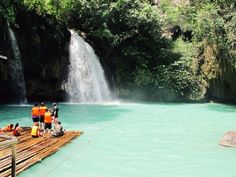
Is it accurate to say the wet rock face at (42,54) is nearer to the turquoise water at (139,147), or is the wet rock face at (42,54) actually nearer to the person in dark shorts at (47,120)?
the turquoise water at (139,147)

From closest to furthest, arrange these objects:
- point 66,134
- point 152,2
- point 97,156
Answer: point 97,156 < point 66,134 < point 152,2

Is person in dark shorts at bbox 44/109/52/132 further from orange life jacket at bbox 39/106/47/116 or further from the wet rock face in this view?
the wet rock face

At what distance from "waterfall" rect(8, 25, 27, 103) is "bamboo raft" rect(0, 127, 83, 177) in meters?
12.3

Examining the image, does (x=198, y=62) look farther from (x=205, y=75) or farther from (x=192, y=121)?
(x=192, y=121)

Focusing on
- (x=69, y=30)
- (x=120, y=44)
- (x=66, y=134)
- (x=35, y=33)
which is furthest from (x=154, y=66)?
(x=66, y=134)

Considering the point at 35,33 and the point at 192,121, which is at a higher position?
the point at 35,33

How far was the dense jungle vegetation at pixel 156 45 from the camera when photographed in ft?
107

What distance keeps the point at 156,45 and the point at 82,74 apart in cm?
824

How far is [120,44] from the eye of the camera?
35.8 metres

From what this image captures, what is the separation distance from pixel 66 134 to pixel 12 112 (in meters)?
8.25

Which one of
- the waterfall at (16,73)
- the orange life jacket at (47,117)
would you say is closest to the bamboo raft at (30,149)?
the orange life jacket at (47,117)

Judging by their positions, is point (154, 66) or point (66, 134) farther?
point (154, 66)

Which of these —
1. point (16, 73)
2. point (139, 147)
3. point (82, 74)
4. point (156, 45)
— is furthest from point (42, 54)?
point (139, 147)

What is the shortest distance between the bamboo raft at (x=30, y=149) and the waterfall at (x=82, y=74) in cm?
1511
